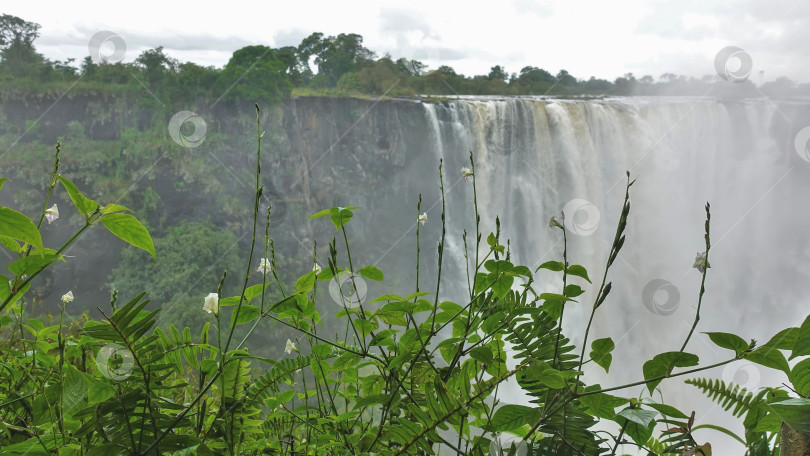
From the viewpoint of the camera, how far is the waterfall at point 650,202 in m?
7.96

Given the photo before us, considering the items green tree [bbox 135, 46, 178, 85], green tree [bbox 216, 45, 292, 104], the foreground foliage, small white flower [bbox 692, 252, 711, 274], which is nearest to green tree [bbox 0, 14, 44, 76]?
green tree [bbox 135, 46, 178, 85]

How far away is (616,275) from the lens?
9781 mm

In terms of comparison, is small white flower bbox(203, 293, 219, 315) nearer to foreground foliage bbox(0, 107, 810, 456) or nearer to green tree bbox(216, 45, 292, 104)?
foreground foliage bbox(0, 107, 810, 456)

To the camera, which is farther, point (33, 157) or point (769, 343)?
point (33, 157)

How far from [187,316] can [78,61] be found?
206 inches

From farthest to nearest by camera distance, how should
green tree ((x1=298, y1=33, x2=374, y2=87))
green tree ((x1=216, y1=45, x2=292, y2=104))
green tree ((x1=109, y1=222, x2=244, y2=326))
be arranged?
green tree ((x1=298, y1=33, x2=374, y2=87))
green tree ((x1=216, y1=45, x2=292, y2=104))
green tree ((x1=109, y1=222, x2=244, y2=326))

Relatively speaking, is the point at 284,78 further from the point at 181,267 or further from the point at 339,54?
the point at 181,267

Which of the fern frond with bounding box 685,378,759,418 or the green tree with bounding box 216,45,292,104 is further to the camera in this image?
the green tree with bounding box 216,45,292,104

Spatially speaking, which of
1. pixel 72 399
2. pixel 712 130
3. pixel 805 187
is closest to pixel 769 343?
pixel 72 399

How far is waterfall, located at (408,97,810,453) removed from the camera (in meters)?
7.96

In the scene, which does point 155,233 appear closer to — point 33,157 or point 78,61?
point 33,157

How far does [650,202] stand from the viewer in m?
10.1

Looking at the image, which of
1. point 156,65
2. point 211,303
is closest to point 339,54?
point 156,65

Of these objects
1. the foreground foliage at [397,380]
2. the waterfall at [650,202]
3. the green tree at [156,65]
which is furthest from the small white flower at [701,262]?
the green tree at [156,65]
